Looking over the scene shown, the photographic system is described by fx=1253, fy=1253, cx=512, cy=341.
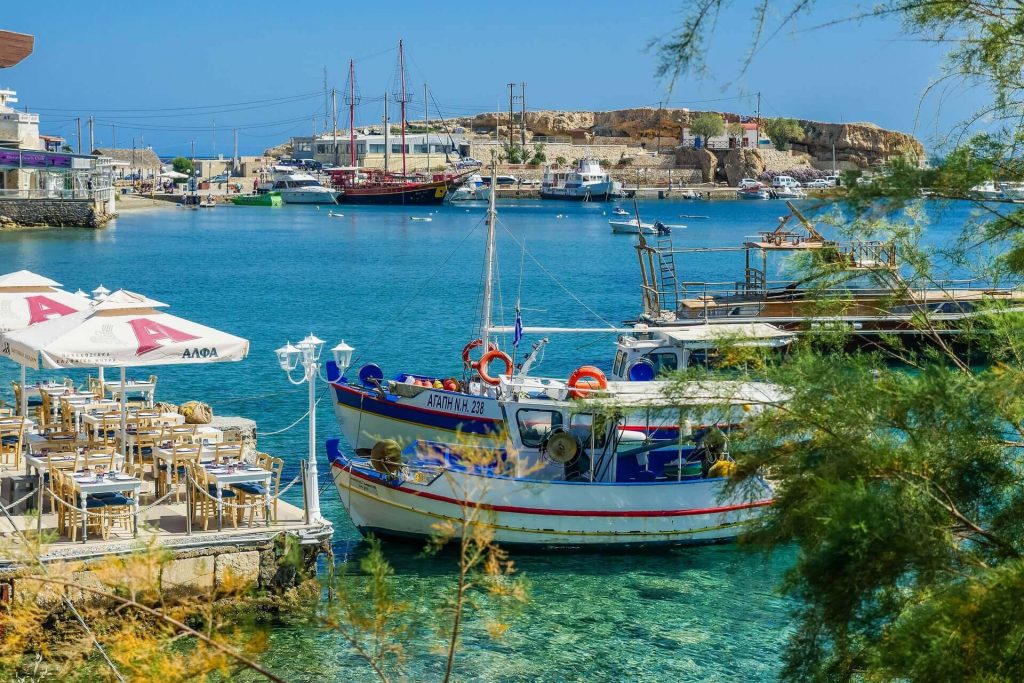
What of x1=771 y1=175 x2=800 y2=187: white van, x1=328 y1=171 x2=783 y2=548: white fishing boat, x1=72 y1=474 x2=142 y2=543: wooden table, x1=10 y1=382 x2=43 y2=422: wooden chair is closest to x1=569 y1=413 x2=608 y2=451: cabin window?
x1=328 y1=171 x2=783 y2=548: white fishing boat

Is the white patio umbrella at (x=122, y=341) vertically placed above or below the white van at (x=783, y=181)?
below

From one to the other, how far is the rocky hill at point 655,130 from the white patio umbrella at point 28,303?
429 feet

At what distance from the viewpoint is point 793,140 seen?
151500mm

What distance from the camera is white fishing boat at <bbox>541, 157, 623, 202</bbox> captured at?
4505 inches

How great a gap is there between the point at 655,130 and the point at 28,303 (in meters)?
144

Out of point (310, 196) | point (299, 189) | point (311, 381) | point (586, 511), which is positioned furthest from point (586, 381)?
point (299, 189)

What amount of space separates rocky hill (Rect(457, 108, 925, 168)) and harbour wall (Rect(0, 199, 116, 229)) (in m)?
76.9

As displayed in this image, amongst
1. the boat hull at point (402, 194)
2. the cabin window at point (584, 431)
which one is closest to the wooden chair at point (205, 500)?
the cabin window at point (584, 431)

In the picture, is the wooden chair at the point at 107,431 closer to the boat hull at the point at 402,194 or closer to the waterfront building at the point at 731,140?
the boat hull at the point at 402,194

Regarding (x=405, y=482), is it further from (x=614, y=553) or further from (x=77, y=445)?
(x=77, y=445)

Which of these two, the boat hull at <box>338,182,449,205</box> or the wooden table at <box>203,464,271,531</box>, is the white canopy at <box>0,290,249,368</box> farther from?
the boat hull at <box>338,182,449,205</box>

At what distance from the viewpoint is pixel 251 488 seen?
11.9m

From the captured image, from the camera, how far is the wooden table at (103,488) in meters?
10.9

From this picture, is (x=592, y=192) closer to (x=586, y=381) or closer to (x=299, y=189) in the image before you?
(x=299, y=189)
